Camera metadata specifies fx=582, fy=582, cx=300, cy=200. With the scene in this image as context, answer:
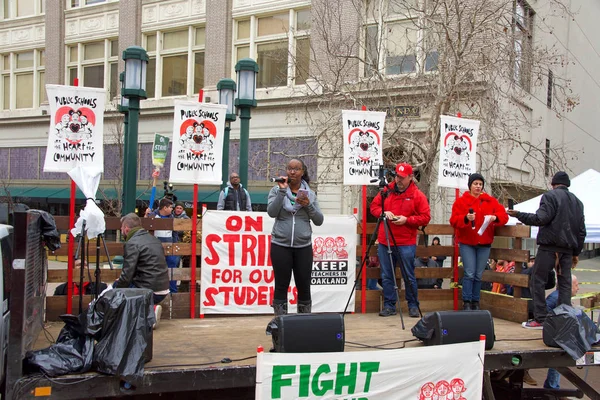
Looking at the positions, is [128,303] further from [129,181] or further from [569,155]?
[569,155]

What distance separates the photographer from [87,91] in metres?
6.12

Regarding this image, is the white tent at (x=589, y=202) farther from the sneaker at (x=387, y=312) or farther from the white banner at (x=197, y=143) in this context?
→ the white banner at (x=197, y=143)

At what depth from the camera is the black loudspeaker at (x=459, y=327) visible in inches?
189

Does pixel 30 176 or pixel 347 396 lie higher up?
pixel 30 176

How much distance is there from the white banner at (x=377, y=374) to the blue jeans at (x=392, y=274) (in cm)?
199

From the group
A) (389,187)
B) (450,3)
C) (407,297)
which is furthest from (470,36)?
(407,297)

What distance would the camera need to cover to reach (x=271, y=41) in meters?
22.9

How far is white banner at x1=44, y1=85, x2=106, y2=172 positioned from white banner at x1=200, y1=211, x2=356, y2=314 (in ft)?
4.70

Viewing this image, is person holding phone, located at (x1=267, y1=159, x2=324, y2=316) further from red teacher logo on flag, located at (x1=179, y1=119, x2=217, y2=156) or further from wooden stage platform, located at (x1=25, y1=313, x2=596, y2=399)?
red teacher logo on flag, located at (x1=179, y1=119, x2=217, y2=156)

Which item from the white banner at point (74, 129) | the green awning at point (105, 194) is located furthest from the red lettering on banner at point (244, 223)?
the green awning at point (105, 194)

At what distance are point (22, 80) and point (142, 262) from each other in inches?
1063

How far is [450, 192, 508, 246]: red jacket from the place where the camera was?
6699mm

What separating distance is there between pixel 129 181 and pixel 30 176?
19.4 metres

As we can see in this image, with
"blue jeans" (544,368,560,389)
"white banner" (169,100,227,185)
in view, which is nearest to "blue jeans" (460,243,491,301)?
"blue jeans" (544,368,560,389)
